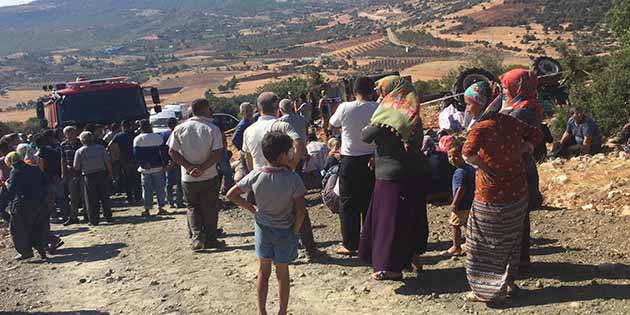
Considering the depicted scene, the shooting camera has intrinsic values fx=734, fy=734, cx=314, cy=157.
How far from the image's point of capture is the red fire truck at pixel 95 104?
14.5m

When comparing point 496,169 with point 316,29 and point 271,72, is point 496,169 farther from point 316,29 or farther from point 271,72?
point 316,29

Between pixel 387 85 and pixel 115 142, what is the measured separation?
23.3ft

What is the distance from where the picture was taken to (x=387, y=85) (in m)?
6.11

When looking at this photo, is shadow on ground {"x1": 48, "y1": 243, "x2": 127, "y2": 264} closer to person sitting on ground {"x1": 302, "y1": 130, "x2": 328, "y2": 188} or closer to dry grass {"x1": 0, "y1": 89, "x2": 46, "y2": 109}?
person sitting on ground {"x1": 302, "y1": 130, "x2": 328, "y2": 188}

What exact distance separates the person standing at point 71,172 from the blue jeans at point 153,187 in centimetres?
102

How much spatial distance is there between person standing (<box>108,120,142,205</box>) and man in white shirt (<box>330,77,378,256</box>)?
6.19 meters

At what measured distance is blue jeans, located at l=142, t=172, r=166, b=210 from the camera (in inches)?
422

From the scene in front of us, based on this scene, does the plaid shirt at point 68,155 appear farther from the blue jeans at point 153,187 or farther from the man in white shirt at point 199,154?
→ the man in white shirt at point 199,154

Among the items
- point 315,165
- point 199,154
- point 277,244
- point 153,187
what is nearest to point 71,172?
point 153,187

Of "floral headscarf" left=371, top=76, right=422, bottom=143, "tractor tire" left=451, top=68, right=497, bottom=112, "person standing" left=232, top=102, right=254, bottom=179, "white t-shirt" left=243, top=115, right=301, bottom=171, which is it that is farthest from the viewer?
"tractor tire" left=451, top=68, right=497, bottom=112

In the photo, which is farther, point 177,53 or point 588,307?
point 177,53

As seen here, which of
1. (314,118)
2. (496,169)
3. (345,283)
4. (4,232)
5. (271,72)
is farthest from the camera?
(271,72)

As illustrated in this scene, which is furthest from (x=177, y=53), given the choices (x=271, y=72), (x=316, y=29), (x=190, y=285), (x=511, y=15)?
(x=190, y=285)

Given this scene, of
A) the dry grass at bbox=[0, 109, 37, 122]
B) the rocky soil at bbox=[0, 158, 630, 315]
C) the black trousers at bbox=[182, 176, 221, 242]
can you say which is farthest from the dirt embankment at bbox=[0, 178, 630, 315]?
the dry grass at bbox=[0, 109, 37, 122]
